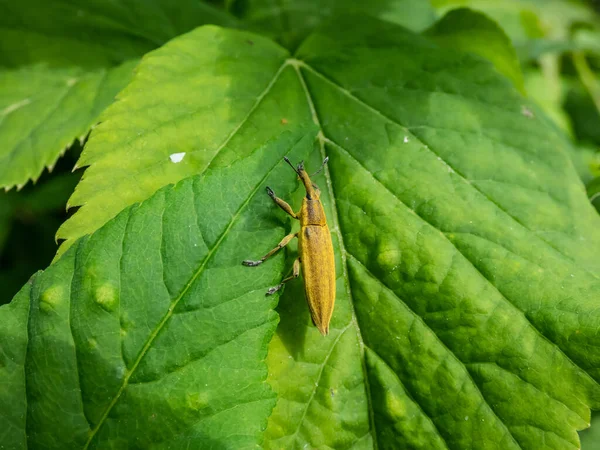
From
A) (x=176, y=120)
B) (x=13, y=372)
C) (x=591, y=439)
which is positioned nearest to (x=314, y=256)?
(x=176, y=120)

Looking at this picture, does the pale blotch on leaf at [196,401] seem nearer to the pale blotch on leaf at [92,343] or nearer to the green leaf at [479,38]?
the pale blotch on leaf at [92,343]

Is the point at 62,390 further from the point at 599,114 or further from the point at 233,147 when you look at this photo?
the point at 599,114

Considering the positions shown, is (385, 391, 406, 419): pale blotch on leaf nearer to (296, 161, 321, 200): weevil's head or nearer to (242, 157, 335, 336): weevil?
(242, 157, 335, 336): weevil

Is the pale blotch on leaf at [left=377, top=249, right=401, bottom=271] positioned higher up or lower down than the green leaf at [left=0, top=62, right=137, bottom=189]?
lower down

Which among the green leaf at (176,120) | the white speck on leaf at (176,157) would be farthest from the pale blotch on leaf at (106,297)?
the white speck on leaf at (176,157)

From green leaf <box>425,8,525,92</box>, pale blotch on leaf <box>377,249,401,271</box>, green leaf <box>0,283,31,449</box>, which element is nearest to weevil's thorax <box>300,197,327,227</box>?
pale blotch on leaf <box>377,249,401,271</box>

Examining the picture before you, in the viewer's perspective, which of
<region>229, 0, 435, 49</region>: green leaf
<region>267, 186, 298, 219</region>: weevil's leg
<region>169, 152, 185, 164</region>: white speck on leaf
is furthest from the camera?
<region>229, 0, 435, 49</region>: green leaf
